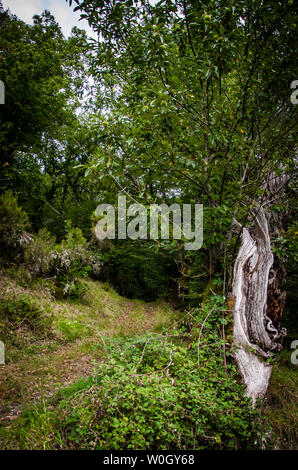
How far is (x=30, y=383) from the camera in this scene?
2934 mm

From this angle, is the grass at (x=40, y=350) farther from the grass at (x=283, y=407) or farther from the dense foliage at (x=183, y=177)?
the grass at (x=283, y=407)

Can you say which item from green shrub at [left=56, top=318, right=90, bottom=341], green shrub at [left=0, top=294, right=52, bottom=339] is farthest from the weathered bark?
green shrub at [left=0, top=294, right=52, bottom=339]

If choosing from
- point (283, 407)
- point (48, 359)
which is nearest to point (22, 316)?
point (48, 359)

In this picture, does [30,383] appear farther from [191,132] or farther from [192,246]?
[191,132]

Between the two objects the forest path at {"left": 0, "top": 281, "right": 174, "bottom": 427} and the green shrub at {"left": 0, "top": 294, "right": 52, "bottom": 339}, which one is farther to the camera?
the green shrub at {"left": 0, "top": 294, "right": 52, "bottom": 339}

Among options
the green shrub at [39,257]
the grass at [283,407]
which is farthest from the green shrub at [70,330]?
the grass at [283,407]

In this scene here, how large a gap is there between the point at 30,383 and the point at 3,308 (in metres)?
1.73

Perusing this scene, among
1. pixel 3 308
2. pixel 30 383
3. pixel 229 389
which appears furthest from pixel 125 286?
pixel 229 389

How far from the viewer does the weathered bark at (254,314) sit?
8.70 feet

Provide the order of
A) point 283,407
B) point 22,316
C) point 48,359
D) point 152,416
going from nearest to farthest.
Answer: point 152,416, point 283,407, point 48,359, point 22,316

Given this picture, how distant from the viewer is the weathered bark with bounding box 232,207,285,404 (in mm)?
2652

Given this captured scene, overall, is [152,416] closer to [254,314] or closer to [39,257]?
[254,314]

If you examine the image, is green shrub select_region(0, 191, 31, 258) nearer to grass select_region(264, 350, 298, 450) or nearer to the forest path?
the forest path

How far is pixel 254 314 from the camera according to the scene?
3.05m
